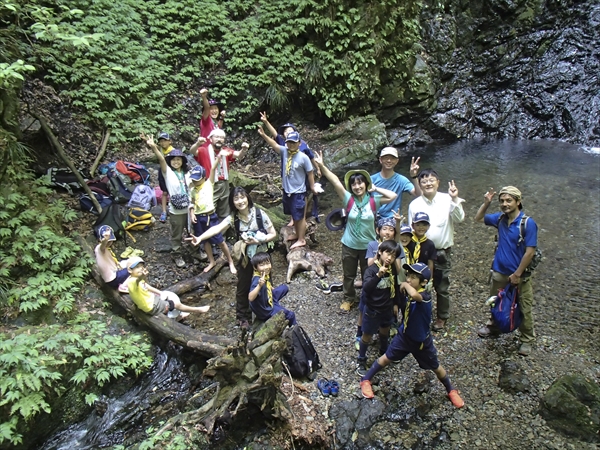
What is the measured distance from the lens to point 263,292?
499cm

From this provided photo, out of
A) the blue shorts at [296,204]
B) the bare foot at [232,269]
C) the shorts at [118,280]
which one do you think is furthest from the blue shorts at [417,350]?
the shorts at [118,280]

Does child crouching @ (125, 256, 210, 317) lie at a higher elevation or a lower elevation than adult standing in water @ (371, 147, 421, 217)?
lower

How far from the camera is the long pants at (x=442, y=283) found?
5.45 meters

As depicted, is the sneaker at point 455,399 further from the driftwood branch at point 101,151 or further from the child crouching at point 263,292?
the driftwood branch at point 101,151

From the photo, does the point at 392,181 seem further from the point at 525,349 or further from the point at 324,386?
the point at 324,386

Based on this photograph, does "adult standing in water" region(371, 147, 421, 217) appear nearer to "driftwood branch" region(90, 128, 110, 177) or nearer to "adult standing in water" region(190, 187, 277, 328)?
"adult standing in water" region(190, 187, 277, 328)

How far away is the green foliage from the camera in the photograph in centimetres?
442

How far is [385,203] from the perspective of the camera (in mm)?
5766

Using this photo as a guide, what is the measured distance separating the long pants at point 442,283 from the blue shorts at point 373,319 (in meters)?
0.98

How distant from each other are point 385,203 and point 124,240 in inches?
205

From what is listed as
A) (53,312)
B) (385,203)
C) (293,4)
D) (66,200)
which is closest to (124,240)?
(66,200)

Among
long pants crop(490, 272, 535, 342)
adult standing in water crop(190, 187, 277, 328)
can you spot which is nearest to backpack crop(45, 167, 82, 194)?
adult standing in water crop(190, 187, 277, 328)

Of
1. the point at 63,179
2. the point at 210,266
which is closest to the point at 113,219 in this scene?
the point at 63,179

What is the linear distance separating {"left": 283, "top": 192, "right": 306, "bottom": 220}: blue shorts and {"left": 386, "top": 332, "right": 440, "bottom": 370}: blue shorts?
11.4 ft
